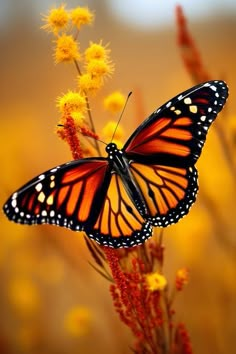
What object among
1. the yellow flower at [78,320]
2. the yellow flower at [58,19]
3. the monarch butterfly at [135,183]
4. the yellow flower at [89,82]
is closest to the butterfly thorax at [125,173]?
the monarch butterfly at [135,183]

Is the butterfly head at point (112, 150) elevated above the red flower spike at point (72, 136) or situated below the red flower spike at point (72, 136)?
below

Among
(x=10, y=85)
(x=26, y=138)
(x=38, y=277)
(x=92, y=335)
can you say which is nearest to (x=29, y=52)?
(x=10, y=85)

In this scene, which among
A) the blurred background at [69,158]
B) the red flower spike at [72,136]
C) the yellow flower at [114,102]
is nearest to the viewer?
the red flower spike at [72,136]

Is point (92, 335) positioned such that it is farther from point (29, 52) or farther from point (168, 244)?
point (29, 52)

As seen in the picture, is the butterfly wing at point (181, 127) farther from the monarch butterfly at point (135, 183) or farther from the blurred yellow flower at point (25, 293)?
the blurred yellow flower at point (25, 293)

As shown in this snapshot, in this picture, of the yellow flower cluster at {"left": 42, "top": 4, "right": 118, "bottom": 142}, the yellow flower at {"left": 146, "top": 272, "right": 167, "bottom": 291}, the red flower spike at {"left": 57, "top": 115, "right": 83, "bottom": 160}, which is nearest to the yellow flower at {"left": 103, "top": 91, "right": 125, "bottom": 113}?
the yellow flower cluster at {"left": 42, "top": 4, "right": 118, "bottom": 142}

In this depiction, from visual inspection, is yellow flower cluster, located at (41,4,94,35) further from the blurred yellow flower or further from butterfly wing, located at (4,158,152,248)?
the blurred yellow flower
